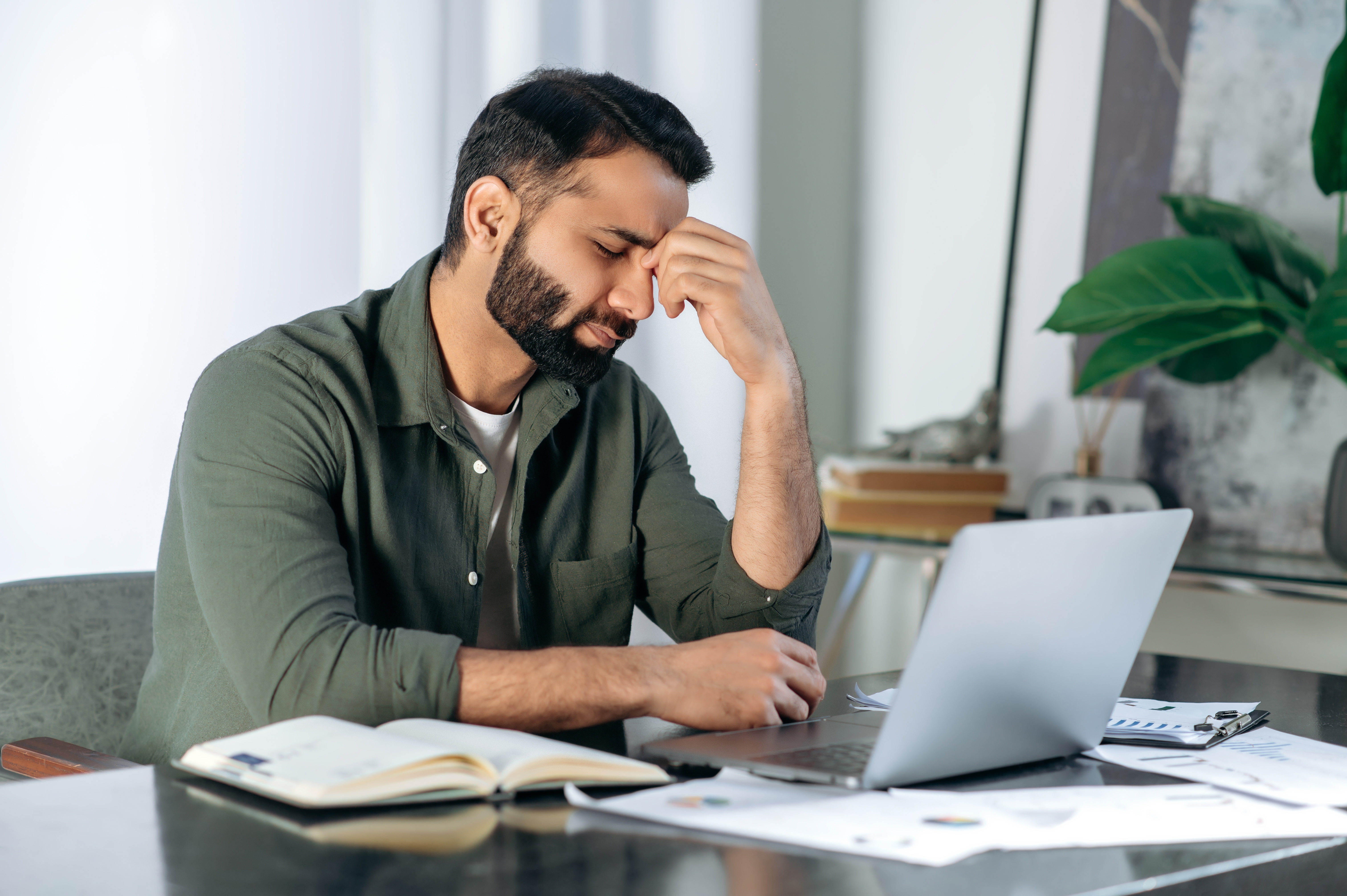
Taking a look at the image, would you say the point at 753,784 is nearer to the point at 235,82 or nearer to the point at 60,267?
the point at 60,267

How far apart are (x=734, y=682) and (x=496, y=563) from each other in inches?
20.2

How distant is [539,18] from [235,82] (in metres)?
0.55

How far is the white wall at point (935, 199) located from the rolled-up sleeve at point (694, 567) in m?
1.47

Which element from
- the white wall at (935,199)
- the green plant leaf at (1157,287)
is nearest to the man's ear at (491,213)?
the green plant leaf at (1157,287)

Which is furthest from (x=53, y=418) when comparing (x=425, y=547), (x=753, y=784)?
(x=753, y=784)

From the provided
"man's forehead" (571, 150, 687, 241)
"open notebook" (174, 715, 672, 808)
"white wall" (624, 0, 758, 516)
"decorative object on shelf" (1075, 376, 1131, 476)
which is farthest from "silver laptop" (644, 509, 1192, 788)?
"decorative object on shelf" (1075, 376, 1131, 476)

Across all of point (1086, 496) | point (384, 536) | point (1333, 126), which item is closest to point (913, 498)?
point (1086, 496)

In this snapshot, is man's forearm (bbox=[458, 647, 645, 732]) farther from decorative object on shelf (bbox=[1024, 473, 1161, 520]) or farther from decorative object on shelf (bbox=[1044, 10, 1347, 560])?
decorative object on shelf (bbox=[1024, 473, 1161, 520])

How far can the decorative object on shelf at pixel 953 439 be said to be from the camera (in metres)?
2.50

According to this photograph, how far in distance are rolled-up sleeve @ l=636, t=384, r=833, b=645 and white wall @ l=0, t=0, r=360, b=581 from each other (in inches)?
26.7

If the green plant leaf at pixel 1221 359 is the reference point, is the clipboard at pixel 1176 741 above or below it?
below

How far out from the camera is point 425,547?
1282mm

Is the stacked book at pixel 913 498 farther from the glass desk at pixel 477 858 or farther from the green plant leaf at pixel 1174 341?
the glass desk at pixel 477 858

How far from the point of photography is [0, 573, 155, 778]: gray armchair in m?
1.16
